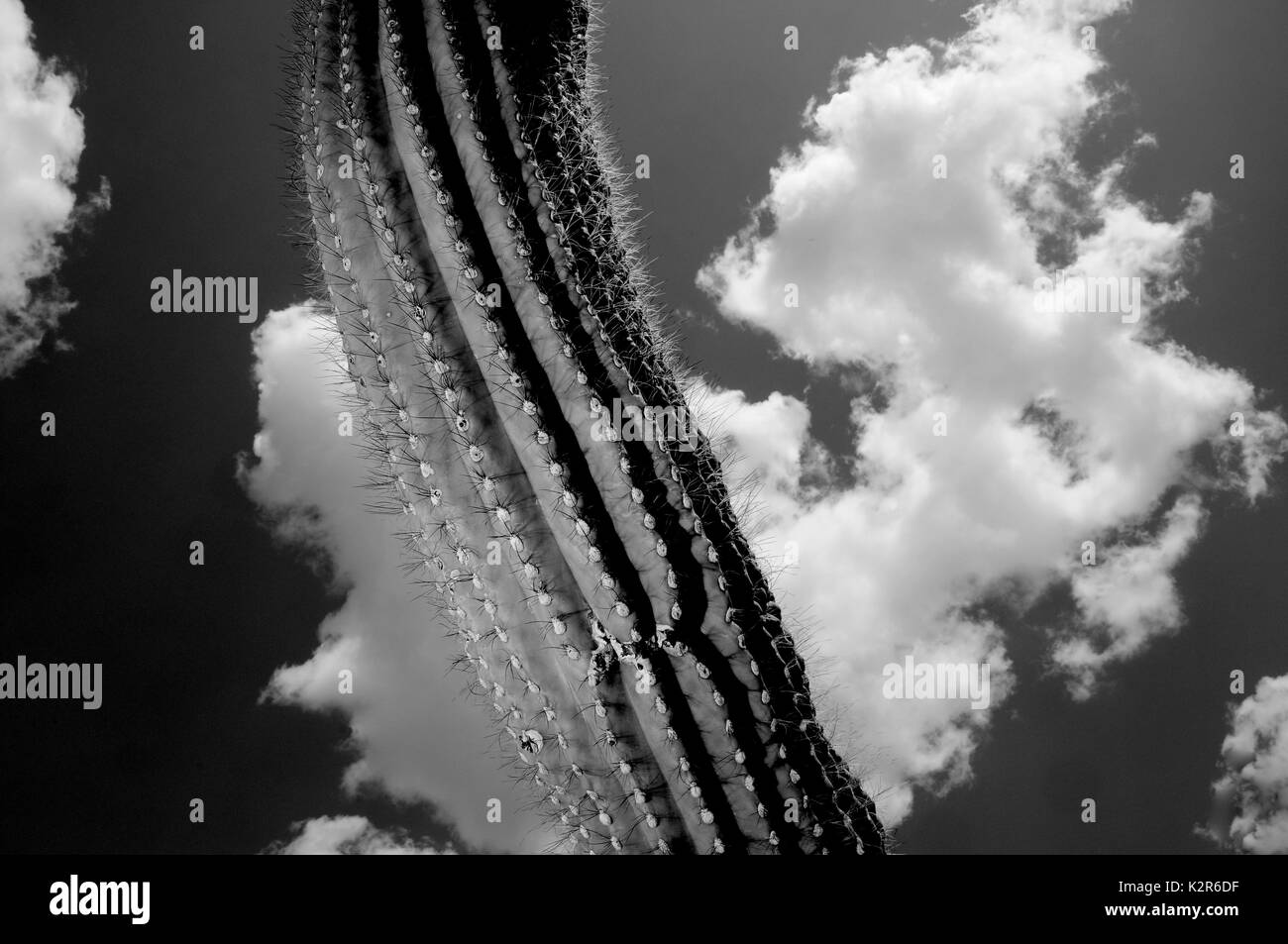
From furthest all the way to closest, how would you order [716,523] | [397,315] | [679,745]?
[397,315] → [716,523] → [679,745]

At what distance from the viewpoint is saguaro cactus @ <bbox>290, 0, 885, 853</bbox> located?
4.59 ft

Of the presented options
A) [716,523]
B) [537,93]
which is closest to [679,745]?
[716,523]

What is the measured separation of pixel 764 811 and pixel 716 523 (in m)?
0.52

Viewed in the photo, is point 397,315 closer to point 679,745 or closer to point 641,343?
point 641,343

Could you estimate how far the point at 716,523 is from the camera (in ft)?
4.83

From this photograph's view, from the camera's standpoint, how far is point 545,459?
1.43 m

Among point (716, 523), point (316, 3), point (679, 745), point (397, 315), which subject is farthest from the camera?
point (316, 3)

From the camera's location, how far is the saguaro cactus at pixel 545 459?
1.40m

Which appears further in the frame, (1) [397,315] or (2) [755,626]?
(1) [397,315]
